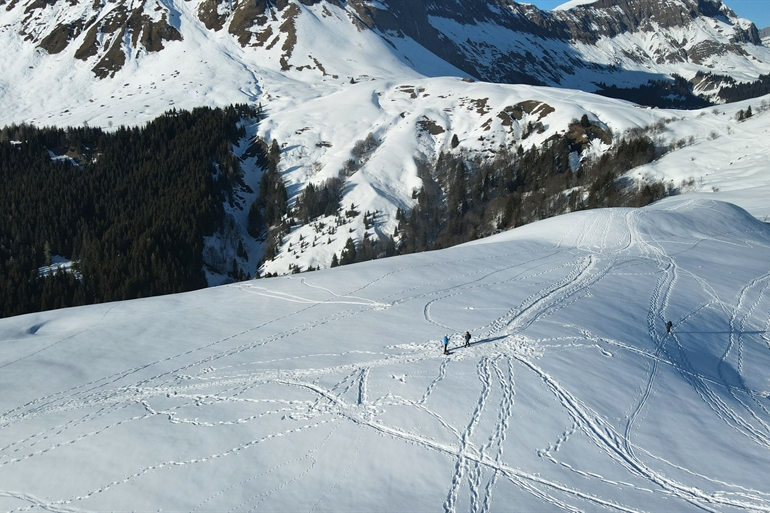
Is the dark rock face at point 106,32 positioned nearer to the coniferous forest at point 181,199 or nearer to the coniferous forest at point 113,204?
the coniferous forest at point 113,204

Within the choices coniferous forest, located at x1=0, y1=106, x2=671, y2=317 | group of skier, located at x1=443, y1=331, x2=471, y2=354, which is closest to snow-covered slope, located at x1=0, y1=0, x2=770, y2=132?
coniferous forest, located at x1=0, y1=106, x2=671, y2=317

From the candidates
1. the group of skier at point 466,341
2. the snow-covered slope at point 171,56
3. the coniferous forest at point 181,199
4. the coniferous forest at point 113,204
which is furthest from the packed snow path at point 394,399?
the snow-covered slope at point 171,56

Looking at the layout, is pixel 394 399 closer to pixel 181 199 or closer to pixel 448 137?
pixel 181 199

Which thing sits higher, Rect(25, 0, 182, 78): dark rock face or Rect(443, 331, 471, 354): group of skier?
Rect(25, 0, 182, 78): dark rock face

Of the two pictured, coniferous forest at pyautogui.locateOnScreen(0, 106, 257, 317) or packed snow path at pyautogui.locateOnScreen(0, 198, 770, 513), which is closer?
packed snow path at pyautogui.locateOnScreen(0, 198, 770, 513)

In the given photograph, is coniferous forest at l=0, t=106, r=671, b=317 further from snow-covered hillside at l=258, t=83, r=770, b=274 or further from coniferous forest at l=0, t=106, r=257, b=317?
snow-covered hillside at l=258, t=83, r=770, b=274

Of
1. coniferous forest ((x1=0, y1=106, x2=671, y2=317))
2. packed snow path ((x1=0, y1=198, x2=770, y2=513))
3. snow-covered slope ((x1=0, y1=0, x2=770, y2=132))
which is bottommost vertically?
packed snow path ((x1=0, y1=198, x2=770, y2=513))

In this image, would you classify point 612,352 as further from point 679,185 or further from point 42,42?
point 42,42
